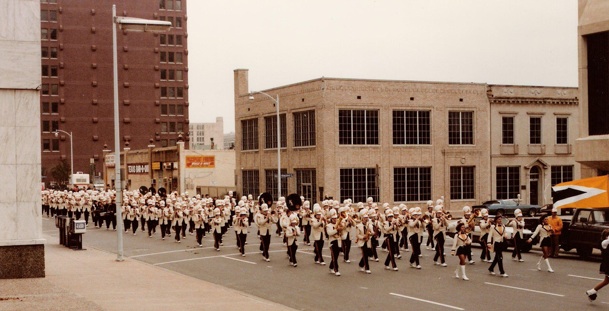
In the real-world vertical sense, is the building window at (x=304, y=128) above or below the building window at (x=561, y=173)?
above

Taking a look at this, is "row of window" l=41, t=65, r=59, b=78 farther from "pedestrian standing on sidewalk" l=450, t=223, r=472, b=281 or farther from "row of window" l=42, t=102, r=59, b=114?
"pedestrian standing on sidewalk" l=450, t=223, r=472, b=281

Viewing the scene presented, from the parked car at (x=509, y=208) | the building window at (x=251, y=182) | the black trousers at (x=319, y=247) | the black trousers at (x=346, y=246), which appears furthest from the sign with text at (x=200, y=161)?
the black trousers at (x=346, y=246)

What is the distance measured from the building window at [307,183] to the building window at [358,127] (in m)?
3.14

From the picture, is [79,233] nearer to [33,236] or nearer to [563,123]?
[33,236]

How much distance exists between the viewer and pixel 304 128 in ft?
177

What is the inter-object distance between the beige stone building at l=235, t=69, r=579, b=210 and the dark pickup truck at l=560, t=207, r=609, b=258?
22751 millimetres

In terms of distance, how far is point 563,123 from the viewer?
5816cm

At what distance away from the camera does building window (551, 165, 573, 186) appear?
57.8 meters

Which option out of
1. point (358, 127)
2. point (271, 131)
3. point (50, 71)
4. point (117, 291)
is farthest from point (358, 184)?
point (50, 71)

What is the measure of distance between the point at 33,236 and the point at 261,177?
126ft

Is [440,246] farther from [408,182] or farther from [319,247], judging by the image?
[408,182]

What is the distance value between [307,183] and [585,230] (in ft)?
91.6

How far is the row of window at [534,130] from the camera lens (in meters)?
56.5

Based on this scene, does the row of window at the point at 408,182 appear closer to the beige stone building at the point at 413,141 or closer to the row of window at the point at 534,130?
the beige stone building at the point at 413,141
